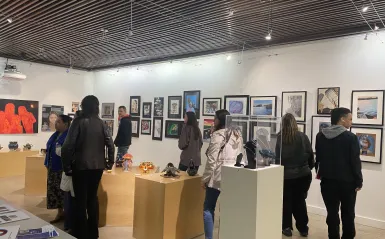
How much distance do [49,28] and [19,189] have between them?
3020mm

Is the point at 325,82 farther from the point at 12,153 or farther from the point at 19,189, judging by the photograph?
the point at 12,153

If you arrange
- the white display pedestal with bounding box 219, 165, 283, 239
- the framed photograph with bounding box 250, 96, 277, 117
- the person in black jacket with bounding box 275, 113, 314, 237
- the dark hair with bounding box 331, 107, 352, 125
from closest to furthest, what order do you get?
the white display pedestal with bounding box 219, 165, 283, 239 → the dark hair with bounding box 331, 107, 352, 125 → the person in black jacket with bounding box 275, 113, 314, 237 → the framed photograph with bounding box 250, 96, 277, 117

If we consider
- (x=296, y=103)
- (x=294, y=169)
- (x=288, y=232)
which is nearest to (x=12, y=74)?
(x=296, y=103)

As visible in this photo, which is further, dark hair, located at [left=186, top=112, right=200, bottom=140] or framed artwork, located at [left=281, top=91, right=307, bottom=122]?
framed artwork, located at [left=281, top=91, right=307, bottom=122]

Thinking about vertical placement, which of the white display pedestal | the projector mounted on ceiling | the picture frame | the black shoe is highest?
the projector mounted on ceiling

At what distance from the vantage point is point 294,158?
142 inches

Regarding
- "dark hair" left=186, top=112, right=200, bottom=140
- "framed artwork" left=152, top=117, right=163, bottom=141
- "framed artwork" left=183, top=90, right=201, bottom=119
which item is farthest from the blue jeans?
"framed artwork" left=152, top=117, right=163, bottom=141

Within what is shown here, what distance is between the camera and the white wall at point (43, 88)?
7.38m

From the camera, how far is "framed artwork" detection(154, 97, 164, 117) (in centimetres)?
727

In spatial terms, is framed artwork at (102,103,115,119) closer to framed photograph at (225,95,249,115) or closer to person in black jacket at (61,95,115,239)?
framed photograph at (225,95,249,115)

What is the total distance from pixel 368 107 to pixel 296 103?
1.05 m

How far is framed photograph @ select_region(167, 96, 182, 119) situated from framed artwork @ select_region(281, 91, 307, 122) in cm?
248

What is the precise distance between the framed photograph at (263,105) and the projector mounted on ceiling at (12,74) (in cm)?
542

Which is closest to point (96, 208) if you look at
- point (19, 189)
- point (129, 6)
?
point (129, 6)
